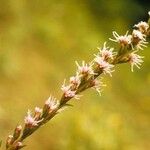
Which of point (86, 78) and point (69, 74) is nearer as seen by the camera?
point (86, 78)

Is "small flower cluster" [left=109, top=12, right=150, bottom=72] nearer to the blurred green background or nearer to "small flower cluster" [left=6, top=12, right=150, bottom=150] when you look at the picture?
"small flower cluster" [left=6, top=12, right=150, bottom=150]

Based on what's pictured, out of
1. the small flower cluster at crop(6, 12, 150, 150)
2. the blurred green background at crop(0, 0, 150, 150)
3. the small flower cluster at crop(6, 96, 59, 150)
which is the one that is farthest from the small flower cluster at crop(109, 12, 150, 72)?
the blurred green background at crop(0, 0, 150, 150)

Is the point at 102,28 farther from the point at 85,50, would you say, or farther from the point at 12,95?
the point at 12,95

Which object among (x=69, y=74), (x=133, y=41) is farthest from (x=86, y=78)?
(x=69, y=74)

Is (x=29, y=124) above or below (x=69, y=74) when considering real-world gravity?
below

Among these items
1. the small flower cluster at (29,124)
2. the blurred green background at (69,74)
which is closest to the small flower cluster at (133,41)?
the small flower cluster at (29,124)

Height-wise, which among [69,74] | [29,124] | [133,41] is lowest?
[29,124]

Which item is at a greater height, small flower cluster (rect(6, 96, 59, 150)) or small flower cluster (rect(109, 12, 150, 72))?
small flower cluster (rect(109, 12, 150, 72))

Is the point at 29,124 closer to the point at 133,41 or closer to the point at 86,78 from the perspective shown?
the point at 86,78
